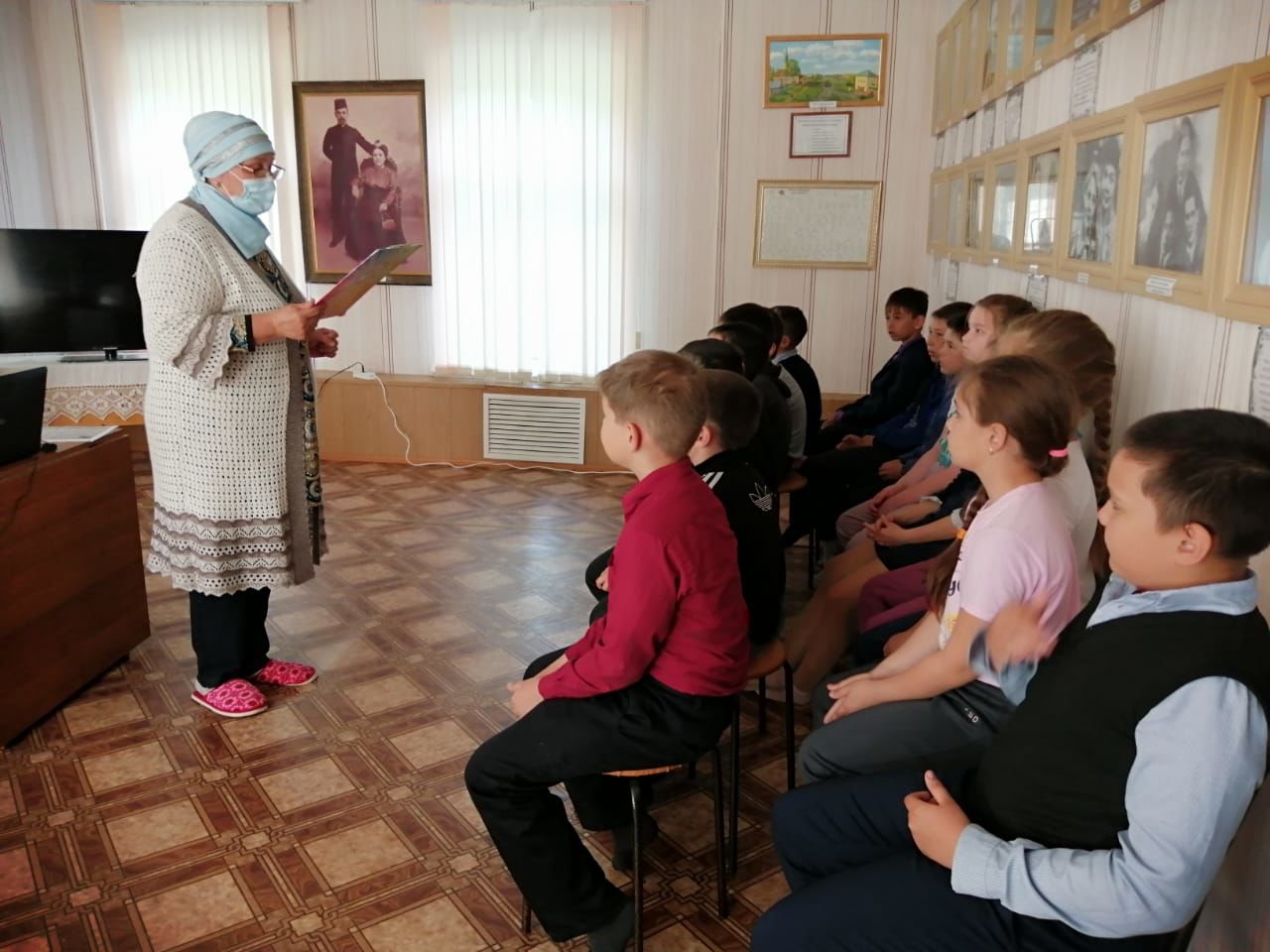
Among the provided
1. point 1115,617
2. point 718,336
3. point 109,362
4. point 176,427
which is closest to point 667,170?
point 718,336

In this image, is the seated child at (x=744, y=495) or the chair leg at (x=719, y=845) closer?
the chair leg at (x=719, y=845)

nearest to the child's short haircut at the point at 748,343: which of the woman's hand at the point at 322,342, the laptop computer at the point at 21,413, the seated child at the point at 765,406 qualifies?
the seated child at the point at 765,406

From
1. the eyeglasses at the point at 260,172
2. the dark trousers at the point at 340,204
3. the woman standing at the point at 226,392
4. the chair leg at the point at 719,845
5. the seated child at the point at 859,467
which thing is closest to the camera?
the chair leg at the point at 719,845

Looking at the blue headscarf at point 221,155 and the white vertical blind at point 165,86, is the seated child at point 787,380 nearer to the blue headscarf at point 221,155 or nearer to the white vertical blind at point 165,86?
the blue headscarf at point 221,155

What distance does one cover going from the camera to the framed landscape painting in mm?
Result: 5059

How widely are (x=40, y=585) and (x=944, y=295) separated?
380 centimetres

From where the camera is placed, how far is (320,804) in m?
2.33

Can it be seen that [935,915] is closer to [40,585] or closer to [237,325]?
[237,325]

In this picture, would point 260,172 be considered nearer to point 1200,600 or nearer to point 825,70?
point 1200,600

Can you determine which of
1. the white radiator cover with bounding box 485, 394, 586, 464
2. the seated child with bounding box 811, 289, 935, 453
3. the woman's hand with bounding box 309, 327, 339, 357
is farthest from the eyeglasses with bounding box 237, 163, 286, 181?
the white radiator cover with bounding box 485, 394, 586, 464

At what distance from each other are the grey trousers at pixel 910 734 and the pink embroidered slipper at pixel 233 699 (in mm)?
1732

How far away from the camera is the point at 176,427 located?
2.53 metres

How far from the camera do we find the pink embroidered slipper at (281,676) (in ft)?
9.63

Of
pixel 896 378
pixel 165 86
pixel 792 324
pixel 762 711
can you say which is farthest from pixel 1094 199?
pixel 165 86
